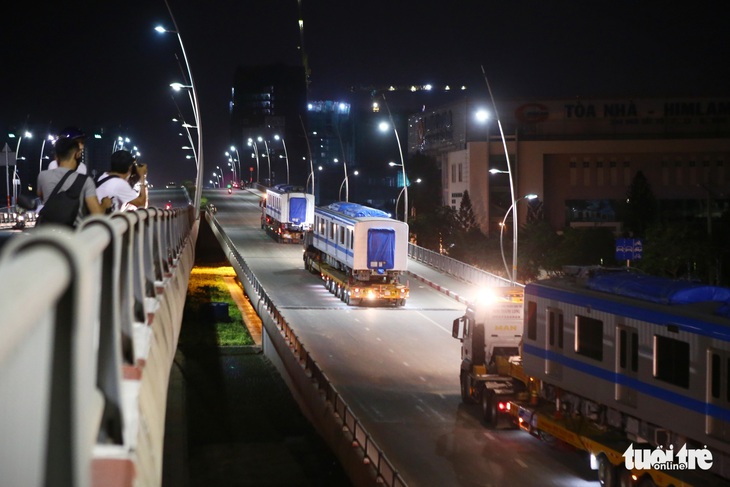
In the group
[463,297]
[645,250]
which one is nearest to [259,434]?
[463,297]

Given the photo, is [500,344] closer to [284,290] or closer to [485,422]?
[485,422]

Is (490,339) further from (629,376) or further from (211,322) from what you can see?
(211,322)

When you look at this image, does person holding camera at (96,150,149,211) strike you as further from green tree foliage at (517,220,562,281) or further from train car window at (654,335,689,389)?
green tree foliage at (517,220,562,281)

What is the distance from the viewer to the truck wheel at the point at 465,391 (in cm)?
2687

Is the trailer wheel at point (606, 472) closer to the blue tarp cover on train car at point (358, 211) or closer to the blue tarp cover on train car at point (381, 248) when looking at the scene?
the blue tarp cover on train car at point (381, 248)

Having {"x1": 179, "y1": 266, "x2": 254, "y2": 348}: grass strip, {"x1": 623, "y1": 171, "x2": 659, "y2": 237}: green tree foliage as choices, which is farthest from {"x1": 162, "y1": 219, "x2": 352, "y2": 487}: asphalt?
{"x1": 623, "y1": 171, "x2": 659, "y2": 237}: green tree foliage

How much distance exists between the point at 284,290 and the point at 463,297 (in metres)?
8.40

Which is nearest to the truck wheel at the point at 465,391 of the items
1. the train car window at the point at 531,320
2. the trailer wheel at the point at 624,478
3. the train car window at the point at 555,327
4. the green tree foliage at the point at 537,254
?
the train car window at the point at 531,320

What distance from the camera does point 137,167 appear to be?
11703mm

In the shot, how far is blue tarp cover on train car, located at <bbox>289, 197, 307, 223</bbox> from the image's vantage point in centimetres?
6988

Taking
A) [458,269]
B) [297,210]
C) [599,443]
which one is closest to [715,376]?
[599,443]

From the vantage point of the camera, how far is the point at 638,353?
698 inches

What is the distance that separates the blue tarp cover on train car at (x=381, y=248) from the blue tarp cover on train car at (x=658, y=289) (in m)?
25.7

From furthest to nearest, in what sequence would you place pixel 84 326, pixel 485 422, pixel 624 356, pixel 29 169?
pixel 29 169 → pixel 485 422 → pixel 624 356 → pixel 84 326
